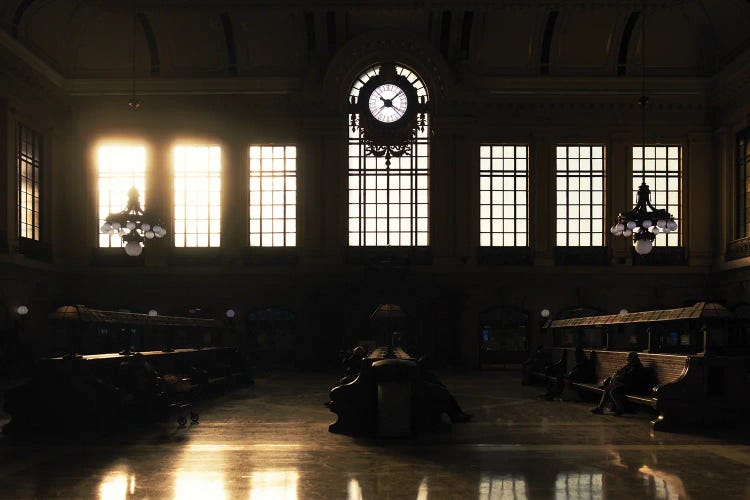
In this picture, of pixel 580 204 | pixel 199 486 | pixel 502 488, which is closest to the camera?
pixel 502 488

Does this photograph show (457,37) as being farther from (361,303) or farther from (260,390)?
(260,390)

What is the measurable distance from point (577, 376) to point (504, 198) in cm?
1296

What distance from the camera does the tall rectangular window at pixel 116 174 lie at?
29.1 m

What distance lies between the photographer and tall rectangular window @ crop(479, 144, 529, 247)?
28.8 metres

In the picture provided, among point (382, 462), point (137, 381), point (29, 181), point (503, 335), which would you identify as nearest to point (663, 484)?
point (382, 462)

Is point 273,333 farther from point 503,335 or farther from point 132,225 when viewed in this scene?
point 132,225

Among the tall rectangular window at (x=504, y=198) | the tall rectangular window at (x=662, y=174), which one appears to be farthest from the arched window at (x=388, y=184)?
the tall rectangular window at (x=662, y=174)

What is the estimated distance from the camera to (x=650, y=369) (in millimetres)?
13383

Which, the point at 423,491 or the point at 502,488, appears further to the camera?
the point at 502,488

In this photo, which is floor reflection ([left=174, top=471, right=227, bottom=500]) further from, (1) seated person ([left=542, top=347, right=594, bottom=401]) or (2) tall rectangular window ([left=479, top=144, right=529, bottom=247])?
(2) tall rectangular window ([left=479, top=144, right=529, bottom=247])

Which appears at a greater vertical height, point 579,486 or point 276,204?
point 276,204

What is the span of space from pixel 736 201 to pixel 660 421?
58.0ft

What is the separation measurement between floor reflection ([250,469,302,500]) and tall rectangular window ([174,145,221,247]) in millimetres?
21439

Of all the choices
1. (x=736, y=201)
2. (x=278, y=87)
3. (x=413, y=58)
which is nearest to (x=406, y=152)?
(x=413, y=58)
